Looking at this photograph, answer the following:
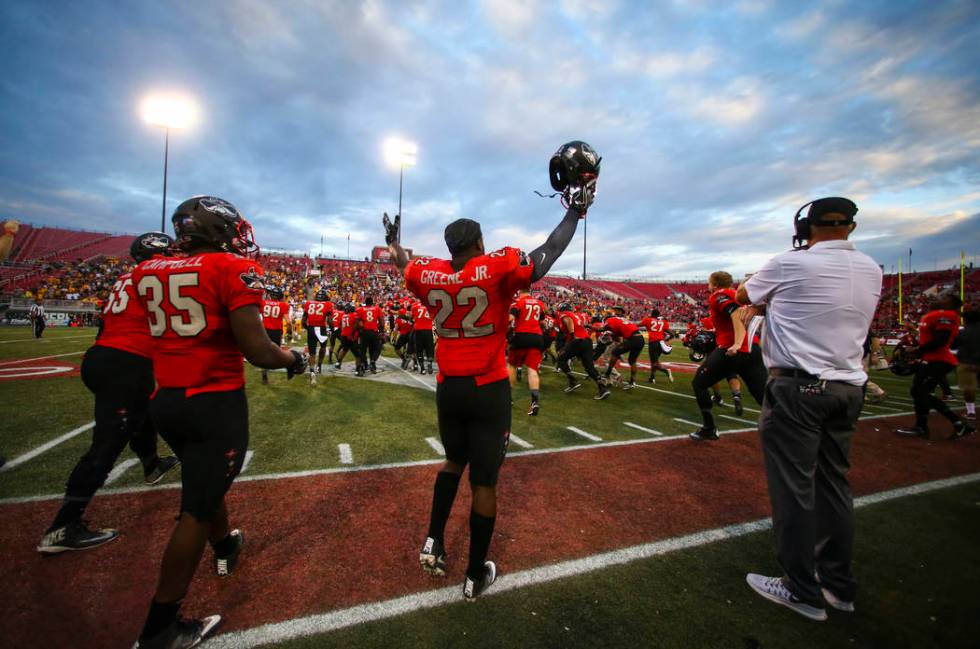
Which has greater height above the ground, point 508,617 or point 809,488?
point 809,488

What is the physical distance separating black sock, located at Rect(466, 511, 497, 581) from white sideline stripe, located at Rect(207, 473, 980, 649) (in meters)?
0.20

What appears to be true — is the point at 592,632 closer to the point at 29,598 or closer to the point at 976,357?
the point at 29,598

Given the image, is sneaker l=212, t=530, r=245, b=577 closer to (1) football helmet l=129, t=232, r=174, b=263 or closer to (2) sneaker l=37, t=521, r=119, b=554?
(2) sneaker l=37, t=521, r=119, b=554

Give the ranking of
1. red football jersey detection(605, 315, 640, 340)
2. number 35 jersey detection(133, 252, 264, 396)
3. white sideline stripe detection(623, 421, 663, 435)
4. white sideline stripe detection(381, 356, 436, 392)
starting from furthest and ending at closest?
red football jersey detection(605, 315, 640, 340)
white sideline stripe detection(381, 356, 436, 392)
white sideline stripe detection(623, 421, 663, 435)
number 35 jersey detection(133, 252, 264, 396)

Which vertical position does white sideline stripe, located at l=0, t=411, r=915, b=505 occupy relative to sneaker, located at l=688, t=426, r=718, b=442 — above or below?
below

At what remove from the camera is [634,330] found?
10.5 meters

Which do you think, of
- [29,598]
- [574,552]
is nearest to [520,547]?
[574,552]

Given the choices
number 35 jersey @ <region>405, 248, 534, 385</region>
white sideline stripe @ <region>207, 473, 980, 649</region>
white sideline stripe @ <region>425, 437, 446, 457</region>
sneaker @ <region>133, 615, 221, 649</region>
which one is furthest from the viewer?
white sideline stripe @ <region>425, 437, 446, 457</region>

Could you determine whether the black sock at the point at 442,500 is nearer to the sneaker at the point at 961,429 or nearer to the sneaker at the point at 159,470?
the sneaker at the point at 159,470

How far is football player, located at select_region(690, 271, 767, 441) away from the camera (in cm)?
551

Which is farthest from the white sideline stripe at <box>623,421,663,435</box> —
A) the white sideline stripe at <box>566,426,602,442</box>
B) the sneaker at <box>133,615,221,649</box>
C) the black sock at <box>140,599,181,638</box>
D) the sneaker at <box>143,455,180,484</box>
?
the sneaker at <box>143,455,180,484</box>

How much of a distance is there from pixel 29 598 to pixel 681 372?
49.4 ft

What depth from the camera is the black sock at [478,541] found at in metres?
2.33

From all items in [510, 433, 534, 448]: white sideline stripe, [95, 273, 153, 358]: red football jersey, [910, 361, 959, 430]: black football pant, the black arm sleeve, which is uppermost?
the black arm sleeve
